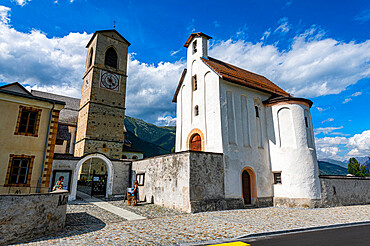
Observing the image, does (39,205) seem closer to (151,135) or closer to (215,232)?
(215,232)

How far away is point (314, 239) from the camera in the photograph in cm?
737

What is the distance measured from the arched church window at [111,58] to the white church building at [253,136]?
20.9 meters

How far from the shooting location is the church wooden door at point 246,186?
1602 centimetres

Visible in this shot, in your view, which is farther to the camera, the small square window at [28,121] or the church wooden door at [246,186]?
the church wooden door at [246,186]

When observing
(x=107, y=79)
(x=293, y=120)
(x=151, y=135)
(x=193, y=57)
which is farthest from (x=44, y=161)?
(x=151, y=135)

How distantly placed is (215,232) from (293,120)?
12718 millimetres

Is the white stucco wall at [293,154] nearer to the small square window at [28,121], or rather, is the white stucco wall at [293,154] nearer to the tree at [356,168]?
the small square window at [28,121]

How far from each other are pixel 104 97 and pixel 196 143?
2079cm

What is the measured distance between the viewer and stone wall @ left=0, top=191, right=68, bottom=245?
668 centimetres

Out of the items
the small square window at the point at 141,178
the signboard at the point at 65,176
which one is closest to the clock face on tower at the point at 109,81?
the signboard at the point at 65,176

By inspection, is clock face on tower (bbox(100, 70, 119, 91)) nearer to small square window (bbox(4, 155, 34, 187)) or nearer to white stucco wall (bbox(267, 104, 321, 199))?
small square window (bbox(4, 155, 34, 187))

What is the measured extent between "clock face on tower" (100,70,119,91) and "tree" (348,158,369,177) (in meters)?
56.1

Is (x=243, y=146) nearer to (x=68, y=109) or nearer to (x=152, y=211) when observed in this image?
(x=152, y=211)

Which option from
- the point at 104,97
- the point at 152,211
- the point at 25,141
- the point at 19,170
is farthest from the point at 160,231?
the point at 104,97
